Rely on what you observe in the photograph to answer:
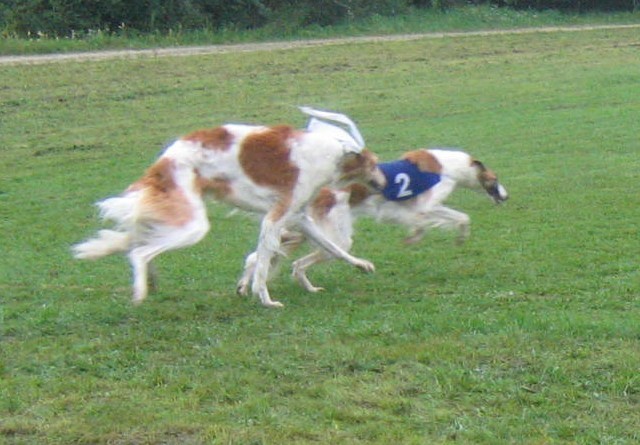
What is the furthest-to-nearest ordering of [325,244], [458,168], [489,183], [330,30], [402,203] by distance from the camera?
[330,30] < [489,183] < [458,168] < [402,203] < [325,244]

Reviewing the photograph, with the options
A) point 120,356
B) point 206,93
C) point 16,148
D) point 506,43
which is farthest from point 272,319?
point 506,43

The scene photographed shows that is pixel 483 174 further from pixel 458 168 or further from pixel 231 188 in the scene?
pixel 231 188

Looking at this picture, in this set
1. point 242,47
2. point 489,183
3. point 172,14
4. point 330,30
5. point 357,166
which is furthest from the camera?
point 172,14

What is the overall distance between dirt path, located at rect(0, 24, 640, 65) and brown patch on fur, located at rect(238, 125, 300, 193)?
2129cm

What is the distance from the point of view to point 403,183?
409 inches

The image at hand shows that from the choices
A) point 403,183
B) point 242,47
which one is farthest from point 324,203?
point 242,47

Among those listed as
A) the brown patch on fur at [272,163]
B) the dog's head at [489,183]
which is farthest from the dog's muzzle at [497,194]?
the brown patch on fur at [272,163]

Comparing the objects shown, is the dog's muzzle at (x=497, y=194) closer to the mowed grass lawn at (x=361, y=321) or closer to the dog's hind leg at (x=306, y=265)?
the mowed grass lawn at (x=361, y=321)

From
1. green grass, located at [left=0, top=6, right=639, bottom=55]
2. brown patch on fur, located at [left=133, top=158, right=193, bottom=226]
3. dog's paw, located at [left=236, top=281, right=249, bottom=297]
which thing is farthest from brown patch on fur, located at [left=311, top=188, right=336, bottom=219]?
green grass, located at [left=0, top=6, right=639, bottom=55]

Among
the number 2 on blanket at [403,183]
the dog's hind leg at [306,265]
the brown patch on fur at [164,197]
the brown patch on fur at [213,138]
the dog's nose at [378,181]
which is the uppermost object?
the brown patch on fur at [213,138]

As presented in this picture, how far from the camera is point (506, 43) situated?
3456 cm

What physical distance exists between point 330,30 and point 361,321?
33.1 m

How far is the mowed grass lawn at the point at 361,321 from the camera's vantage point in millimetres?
6062

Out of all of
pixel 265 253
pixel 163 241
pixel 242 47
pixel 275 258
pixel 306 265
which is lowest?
pixel 242 47
